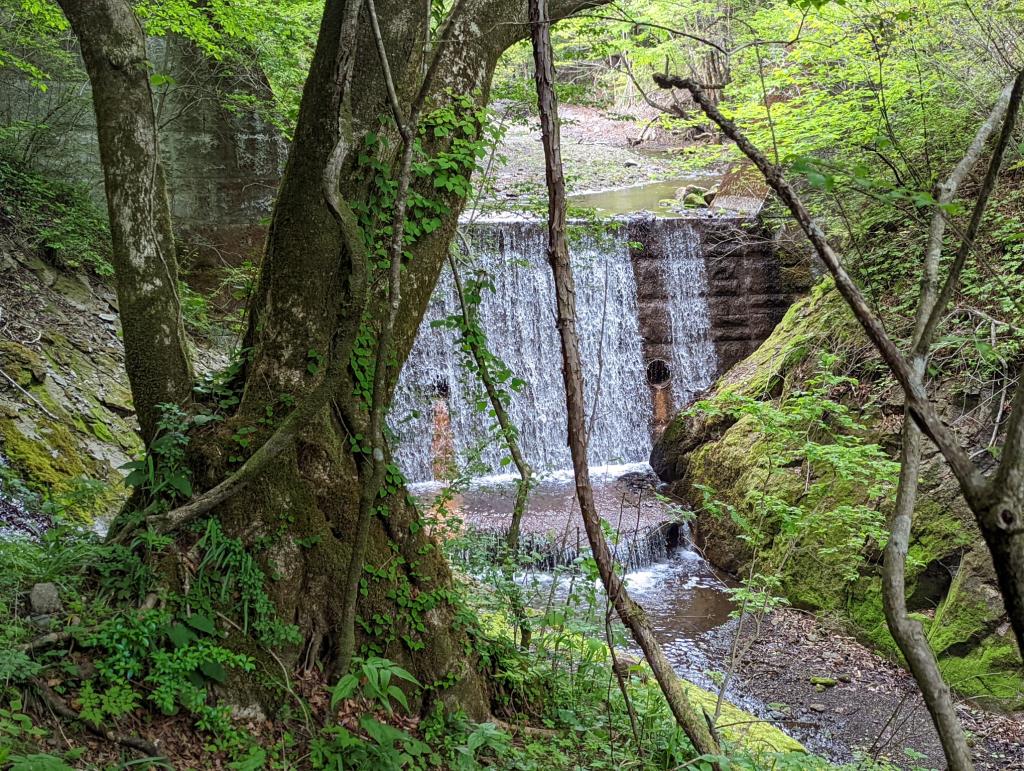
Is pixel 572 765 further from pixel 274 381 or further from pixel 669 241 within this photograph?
pixel 669 241

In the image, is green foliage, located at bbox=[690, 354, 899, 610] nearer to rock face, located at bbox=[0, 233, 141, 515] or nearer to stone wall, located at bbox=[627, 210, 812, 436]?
stone wall, located at bbox=[627, 210, 812, 436]

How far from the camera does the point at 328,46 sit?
2.93 m

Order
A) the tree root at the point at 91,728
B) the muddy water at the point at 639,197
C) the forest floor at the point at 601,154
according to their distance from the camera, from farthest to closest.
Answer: the forest floor at the point at 601,154, the muddy water at the point at 639,197, the tree root at the point at 91,728

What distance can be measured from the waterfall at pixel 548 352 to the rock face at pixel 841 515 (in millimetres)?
1281

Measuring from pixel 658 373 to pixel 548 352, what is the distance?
2043mm

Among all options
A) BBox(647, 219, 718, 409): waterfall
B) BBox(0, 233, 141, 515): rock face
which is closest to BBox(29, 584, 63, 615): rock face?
BBox(0, 233, 141, 515): rock face

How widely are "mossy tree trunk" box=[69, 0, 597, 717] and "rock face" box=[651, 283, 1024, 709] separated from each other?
254 cm

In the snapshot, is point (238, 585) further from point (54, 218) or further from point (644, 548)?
point (54, 218)

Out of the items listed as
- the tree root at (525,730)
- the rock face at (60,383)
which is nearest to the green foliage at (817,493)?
the tree root at (525,730)

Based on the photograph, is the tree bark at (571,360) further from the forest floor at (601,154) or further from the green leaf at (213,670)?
the forest floor at (601,154)

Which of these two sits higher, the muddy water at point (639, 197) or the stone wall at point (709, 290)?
the muddy water at point (639, 197)

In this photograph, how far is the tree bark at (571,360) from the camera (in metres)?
2.08

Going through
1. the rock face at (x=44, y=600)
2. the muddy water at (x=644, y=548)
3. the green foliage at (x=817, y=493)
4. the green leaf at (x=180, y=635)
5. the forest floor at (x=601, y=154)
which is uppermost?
the forest floor at (x=601, y=154)

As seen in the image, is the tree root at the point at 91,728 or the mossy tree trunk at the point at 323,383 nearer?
the tree root at the point at 91,728
